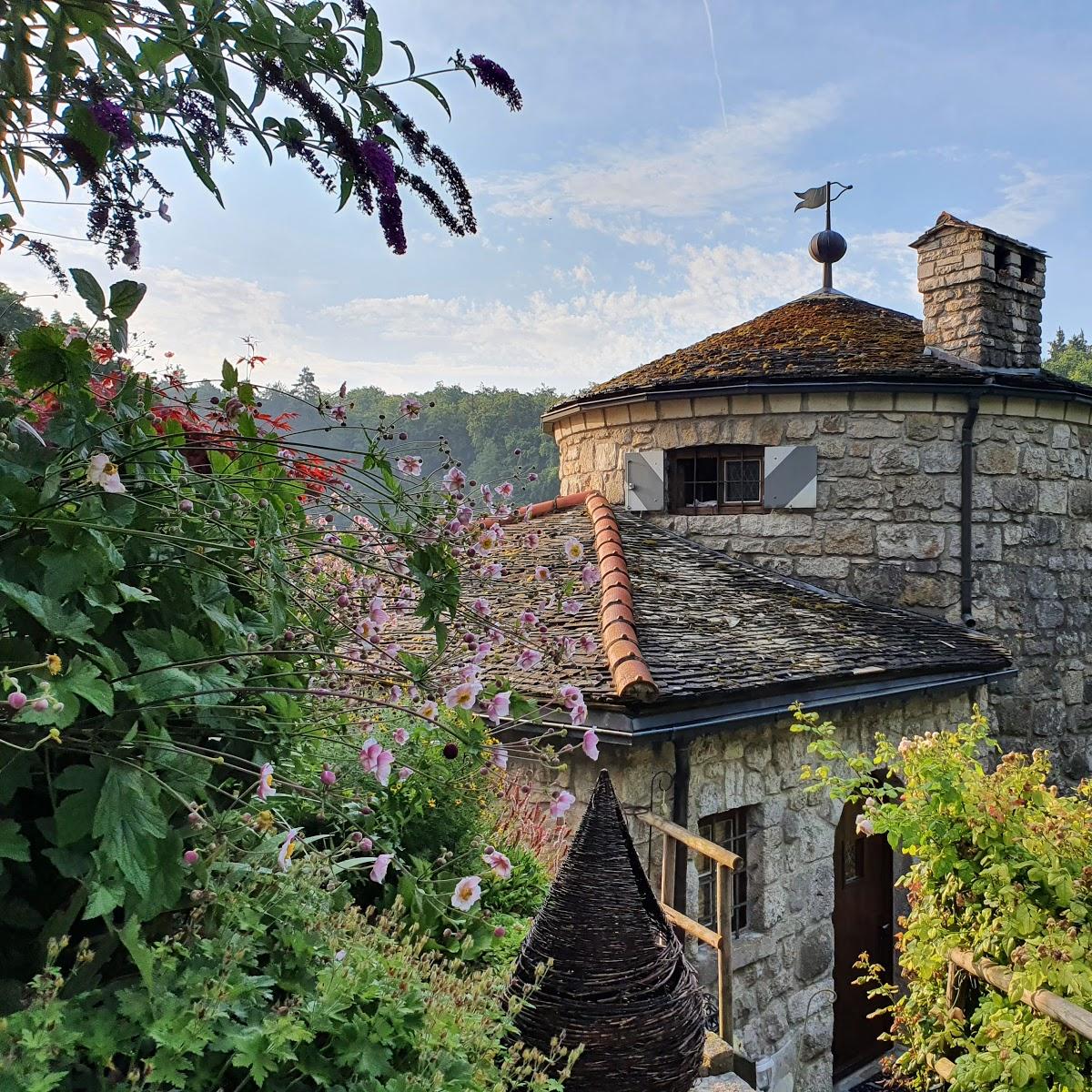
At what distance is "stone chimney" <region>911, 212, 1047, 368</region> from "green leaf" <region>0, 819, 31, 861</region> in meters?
9.20

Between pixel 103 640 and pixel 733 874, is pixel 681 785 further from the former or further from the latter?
pixel 103 640

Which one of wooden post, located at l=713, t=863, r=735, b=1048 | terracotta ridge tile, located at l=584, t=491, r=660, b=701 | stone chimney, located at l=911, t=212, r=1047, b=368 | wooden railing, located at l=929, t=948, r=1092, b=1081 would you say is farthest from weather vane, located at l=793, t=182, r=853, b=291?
wooden railing, located at l=929, t=948, r=1092, b=1081

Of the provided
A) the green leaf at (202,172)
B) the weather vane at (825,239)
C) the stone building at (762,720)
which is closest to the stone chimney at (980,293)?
the weather vane at (825,239)

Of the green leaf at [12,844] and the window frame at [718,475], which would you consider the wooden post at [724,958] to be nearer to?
the green leaf at [12,844]

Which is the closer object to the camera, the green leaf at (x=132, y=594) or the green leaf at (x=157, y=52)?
the green leaf at (x=157, y=52)

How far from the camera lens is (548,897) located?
2807 millimetres

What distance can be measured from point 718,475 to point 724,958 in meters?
5.37

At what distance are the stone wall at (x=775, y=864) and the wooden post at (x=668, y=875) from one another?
1.24 ft

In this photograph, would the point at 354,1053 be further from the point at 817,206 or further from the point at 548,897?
the point at 817,206

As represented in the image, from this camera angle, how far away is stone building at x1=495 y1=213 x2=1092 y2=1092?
6.68 meters

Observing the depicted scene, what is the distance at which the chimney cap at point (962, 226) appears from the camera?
902 cm

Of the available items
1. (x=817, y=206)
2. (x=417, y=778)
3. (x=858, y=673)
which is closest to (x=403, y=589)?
(x=417, y=778)

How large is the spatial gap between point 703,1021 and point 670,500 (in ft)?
22.5

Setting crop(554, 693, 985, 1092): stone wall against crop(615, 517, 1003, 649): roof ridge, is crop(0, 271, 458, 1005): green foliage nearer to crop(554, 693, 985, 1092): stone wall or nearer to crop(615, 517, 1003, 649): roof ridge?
crop(554, 693, 985, 1092): stone wall
